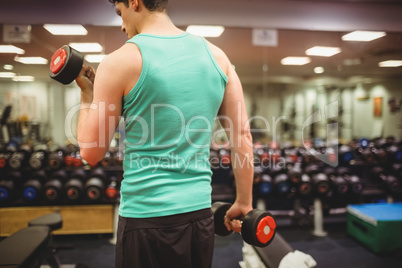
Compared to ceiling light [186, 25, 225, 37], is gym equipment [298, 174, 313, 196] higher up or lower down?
lower down

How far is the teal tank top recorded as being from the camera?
0.63m

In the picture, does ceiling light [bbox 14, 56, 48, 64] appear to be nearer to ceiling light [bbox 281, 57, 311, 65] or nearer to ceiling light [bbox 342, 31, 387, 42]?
ceiling light [bbox 281, 57, 311, 65]

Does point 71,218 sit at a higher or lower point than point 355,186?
lower

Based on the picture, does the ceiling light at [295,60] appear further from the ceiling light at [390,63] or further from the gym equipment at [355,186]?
the gym equipment at [355,186]

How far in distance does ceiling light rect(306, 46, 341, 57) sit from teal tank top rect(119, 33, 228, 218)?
5.09 m

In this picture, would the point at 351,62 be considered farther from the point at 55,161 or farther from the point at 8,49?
the point at 8,49

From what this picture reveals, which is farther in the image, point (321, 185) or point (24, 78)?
point (24, 78)

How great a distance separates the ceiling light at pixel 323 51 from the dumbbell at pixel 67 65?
16.8 ft

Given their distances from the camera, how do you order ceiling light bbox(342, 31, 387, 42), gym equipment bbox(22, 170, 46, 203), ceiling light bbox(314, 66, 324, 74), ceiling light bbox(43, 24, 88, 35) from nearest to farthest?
1. gym equipment bbox(22, 170, 46, 203)
2. ceiling light bbox(43, 24, 88, 35)
3. ceiling light bbox(342, 31, 387, 42)
4. ceiling light bbox(314, 66, 324, 74)

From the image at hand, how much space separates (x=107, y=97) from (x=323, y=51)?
5.60 metres

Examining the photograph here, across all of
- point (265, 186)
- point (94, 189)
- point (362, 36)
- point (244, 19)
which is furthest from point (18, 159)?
point (362, 36)

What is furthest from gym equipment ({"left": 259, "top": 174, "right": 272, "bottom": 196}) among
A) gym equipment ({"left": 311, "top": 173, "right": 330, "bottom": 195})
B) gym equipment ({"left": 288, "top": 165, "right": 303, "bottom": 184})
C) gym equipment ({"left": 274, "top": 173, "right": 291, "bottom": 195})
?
gym equipment ({"left": 311, "top": 173, "right": 330, "bottom": 195})

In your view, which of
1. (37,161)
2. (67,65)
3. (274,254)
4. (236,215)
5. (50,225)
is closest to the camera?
(67,65)

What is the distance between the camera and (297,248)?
2.64 meters
